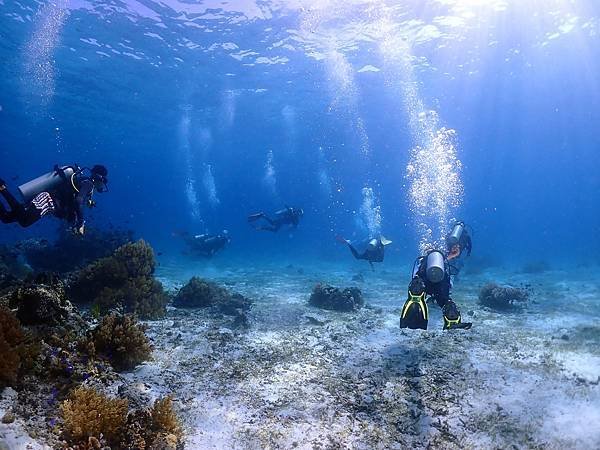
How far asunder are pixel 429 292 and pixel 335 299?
16.6 feet

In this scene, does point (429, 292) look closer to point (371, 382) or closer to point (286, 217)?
point (371, 382)

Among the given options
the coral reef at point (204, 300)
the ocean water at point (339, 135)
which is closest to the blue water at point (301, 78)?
the ocean water at point (339, 135)

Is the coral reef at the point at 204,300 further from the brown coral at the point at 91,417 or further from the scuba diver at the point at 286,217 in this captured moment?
the brown coral at the point at 91,417

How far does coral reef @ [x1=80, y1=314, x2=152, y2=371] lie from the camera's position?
18.4ft

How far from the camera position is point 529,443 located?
4746mm

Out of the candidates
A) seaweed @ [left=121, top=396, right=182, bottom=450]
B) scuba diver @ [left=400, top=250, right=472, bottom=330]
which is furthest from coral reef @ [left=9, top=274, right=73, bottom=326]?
scuba diver @ [left=400, top=250, right=472, bottom=330]

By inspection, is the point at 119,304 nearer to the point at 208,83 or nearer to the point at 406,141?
the point at 208,83

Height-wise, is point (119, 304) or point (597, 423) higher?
point (119, 304)

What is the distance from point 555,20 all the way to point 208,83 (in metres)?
27.9

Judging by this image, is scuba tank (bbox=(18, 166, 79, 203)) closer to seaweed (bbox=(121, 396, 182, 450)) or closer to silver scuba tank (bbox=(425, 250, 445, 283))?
seaweed (bbox=(121, 396, 182, 450))

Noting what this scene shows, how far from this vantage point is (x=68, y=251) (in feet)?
49.5

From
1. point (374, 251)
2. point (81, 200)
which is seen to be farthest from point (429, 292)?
point (81, 200)

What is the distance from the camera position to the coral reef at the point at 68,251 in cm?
1464


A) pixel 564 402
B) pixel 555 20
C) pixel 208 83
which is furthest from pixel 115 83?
pixel 564 402
